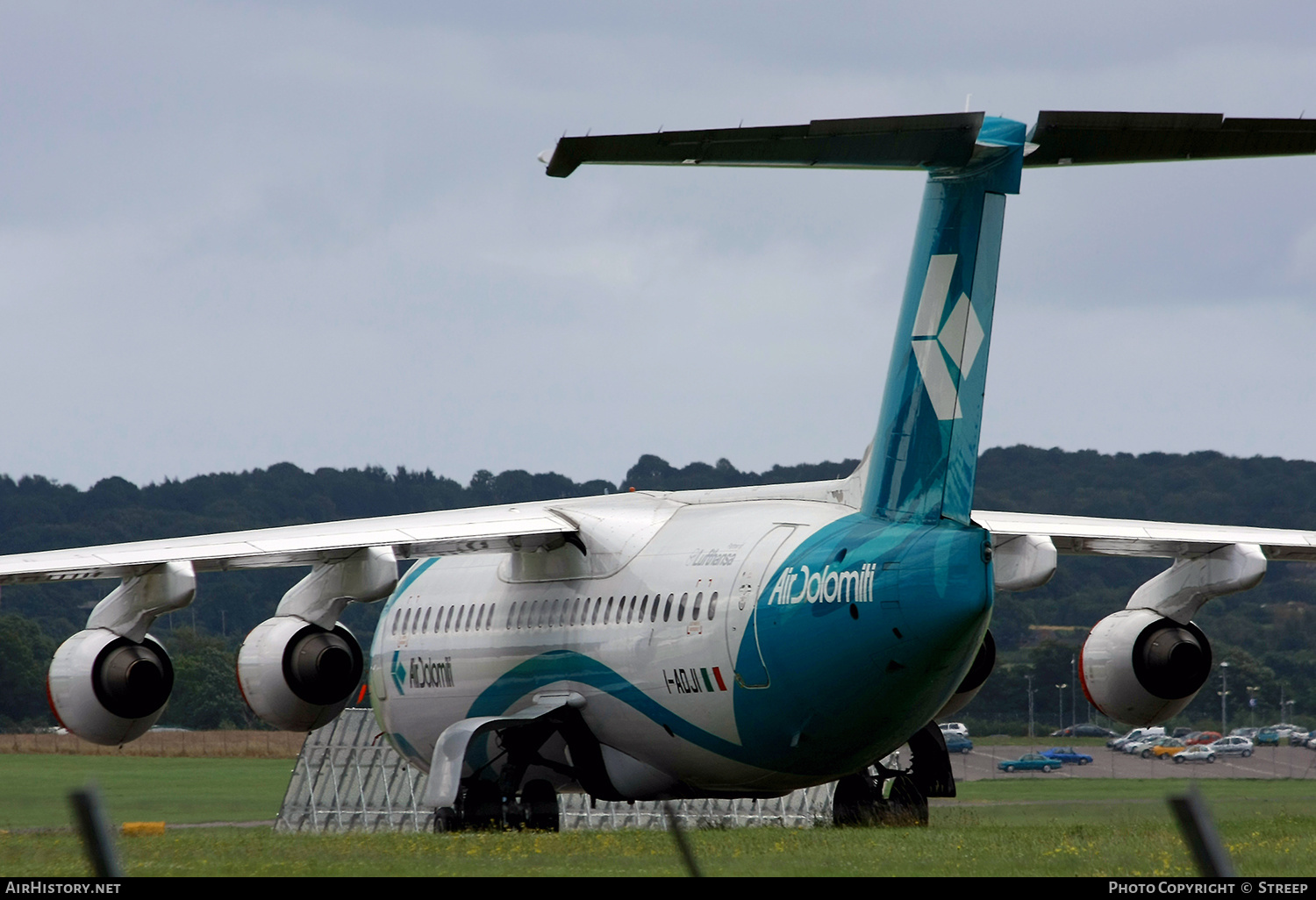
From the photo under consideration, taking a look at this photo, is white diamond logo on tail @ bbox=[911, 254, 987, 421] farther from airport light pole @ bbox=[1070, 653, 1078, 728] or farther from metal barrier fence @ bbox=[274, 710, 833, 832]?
airport light pole @ bbox=[1070, 653, 1078, 728]

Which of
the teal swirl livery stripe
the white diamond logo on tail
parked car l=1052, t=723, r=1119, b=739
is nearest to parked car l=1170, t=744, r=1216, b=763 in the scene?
parked car l=1052, t=723, r=1119, b=739

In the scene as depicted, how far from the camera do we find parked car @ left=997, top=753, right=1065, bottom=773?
46.5 meters

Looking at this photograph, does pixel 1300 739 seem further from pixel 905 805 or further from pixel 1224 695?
pixel 905 805

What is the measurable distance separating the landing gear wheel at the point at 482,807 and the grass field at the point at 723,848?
127cm

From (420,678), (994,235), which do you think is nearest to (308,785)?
(420,678)

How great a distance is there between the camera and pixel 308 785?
2939cm

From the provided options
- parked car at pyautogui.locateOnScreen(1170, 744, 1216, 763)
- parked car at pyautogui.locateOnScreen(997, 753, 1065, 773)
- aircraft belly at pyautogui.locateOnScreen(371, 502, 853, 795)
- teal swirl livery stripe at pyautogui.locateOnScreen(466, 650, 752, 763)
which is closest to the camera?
aircraft belly at pyautogui.locateOnScreen(371, 502, 853, 795)

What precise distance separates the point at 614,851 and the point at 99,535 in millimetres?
107704

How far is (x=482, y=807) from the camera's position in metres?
18.2

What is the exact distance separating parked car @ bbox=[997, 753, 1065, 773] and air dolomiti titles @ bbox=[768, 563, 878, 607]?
3231cm

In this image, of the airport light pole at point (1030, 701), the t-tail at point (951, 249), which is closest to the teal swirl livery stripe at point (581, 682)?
the t-tail at point (951, 249)

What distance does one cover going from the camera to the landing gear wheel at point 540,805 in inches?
718

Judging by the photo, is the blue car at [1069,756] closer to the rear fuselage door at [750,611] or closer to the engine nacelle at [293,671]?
the engine nacelle at [293,671]
